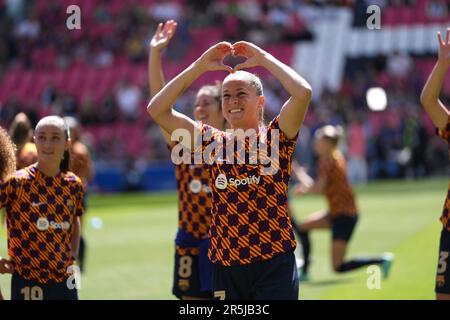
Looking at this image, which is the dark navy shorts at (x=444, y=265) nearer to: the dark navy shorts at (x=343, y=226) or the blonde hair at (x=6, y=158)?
the blonde hair at (x=6, y=158)

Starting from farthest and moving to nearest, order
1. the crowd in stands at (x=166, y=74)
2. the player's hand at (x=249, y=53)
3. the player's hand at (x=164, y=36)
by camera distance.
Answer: the crowd in stands at (x=166, y=74), the player's hand at (x=164, y=36), the player's hand at (x=249, y=53)

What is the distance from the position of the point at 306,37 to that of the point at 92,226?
18592 mm

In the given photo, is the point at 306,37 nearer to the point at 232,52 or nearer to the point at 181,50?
the point at 181,50

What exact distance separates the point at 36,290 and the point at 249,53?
8.83ft

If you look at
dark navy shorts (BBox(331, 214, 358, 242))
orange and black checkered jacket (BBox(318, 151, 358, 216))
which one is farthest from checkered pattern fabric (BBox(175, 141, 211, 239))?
orange and black checkered jacket (BBox(318, 151, 358, 216))

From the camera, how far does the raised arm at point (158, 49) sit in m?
8.26

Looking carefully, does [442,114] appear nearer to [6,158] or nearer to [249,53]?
[249,53]

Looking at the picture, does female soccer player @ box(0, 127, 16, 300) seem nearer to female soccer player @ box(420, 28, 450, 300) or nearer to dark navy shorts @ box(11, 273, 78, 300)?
dark navy shorts @ box(11, 273, 78, 300)

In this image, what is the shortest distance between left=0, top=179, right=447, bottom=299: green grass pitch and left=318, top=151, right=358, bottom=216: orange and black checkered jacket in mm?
1034

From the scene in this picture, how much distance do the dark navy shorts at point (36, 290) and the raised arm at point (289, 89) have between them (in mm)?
2431

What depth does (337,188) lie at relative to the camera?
1373 cm

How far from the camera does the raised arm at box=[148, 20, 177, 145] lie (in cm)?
826

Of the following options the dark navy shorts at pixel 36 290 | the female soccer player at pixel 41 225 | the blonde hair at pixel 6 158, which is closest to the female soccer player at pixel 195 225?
the female soccer player at pixel 41 225

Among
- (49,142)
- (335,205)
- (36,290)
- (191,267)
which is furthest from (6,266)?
(335,205)
